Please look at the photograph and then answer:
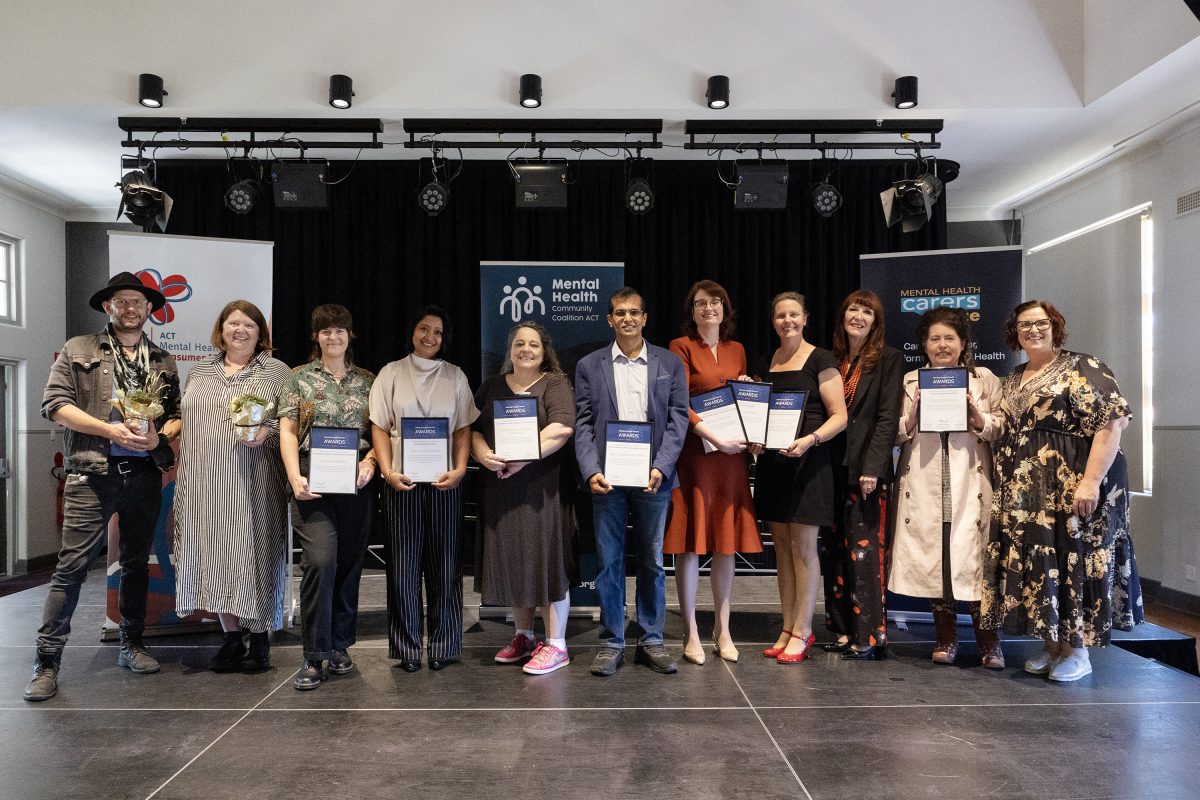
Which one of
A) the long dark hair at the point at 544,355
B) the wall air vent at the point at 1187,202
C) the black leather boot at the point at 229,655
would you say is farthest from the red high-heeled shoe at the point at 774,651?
the wall air vent at the point at 1187,202

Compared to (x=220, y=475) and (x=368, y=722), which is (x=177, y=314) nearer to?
(x=220, y=475)

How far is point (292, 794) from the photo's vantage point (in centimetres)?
214

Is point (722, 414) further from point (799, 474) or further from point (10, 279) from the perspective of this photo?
point (10, 279)

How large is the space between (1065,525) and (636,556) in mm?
1742

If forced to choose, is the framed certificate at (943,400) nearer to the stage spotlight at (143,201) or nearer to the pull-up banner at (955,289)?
the pull-up banner at (955,289)

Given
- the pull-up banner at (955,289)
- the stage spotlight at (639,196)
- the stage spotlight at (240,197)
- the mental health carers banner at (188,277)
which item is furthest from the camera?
the stage spotlight at (639,196)

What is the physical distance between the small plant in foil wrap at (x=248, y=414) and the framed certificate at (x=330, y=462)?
0.26 m

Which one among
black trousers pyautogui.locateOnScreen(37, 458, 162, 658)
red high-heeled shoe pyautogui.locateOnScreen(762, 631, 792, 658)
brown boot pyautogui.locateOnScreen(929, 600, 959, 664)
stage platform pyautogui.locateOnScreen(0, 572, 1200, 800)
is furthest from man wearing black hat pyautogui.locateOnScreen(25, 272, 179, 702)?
brown boot pyautogui.locateOnScreen(929, 600, 959, 664)

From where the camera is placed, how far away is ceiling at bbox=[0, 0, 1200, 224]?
450cm

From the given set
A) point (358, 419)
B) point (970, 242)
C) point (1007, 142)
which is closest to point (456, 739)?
point (358, 419)

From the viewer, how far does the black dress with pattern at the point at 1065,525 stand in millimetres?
2967

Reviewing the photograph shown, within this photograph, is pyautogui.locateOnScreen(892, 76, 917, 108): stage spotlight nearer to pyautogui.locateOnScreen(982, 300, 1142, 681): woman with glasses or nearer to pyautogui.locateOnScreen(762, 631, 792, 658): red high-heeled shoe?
pyautogui.locateOnScreen(982, 300, 1142, 681): woman with glasses

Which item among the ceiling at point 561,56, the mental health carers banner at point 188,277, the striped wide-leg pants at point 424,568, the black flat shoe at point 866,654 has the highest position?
the ceiling at point 561,56

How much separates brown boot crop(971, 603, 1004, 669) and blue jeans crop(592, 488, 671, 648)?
1.39m
